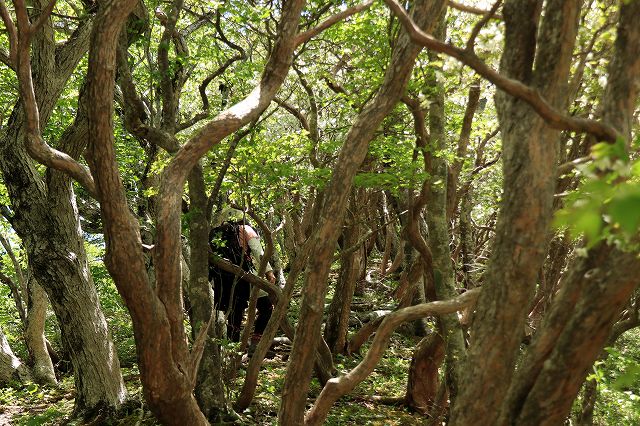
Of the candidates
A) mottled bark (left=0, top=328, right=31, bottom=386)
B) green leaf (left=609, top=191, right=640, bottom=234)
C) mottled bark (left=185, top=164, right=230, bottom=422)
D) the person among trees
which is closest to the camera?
green leaf (left=609, top=191, right=640, bottom=234)

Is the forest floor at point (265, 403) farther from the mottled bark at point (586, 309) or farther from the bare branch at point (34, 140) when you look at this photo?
the mottled bark at point (586, 309)

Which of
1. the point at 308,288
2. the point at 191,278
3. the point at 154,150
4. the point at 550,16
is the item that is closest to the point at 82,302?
the point at 191,278

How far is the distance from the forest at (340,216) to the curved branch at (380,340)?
0.02 meters

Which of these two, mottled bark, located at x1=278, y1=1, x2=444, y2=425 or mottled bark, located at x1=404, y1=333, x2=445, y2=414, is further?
mottled bark, located at x1=404, y1=333, x2=445, y2=414

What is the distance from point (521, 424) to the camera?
2582mm

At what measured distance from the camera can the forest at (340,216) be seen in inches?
100.0

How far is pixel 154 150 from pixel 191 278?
8.07ft

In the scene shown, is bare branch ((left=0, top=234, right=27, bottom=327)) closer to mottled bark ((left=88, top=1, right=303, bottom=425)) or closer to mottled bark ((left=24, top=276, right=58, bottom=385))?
mottled bark ((left=24, top=276, right=58, bottom=385))

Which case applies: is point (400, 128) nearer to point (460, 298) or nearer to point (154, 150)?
point (154, 150)

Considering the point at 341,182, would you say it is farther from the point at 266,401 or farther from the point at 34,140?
the point at 266,401

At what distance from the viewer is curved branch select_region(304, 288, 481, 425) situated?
394cm

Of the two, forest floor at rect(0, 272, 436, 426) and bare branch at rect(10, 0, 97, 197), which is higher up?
bare branch at rect(10, 0, 97, 197)

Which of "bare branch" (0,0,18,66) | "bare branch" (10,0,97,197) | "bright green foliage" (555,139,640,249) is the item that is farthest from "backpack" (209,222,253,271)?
"bright green foliage" (555,139,640,249)

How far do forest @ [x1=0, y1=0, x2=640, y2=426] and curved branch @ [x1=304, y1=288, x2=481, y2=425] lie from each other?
0.05 ft
